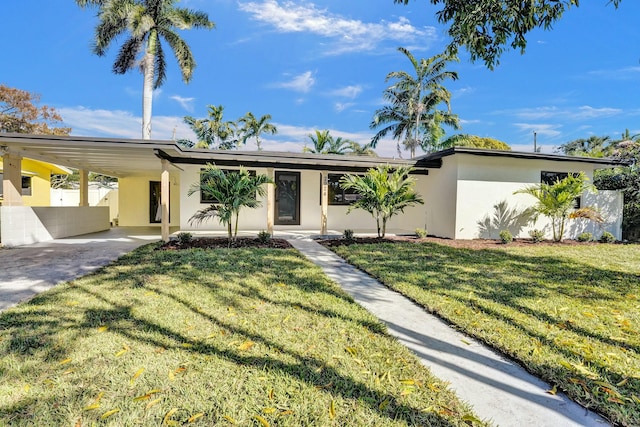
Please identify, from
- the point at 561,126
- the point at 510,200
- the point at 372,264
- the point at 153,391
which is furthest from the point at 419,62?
the point at 153,391

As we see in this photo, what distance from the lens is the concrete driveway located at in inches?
170

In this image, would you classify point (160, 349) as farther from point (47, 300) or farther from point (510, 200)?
point (510, 200)

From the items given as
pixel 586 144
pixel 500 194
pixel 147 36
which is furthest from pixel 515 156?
pixel 586 144

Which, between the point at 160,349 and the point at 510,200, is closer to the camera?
the point at 160,349

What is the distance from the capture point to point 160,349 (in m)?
2.60

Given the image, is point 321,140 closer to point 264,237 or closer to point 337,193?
point 337,193

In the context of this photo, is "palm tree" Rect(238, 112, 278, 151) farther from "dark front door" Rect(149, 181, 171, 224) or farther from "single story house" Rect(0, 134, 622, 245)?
"single story house" Rect(0, 134, 622, 245)

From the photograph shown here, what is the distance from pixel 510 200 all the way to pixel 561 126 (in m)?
20.0

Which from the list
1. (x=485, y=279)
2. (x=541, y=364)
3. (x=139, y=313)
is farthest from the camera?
(x=485, y=279)

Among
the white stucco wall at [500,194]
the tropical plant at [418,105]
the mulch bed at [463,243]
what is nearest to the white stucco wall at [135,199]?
the mulch bed at [463,243]

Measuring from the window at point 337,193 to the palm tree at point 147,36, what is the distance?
9876 mm

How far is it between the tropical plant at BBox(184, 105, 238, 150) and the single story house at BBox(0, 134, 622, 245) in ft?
55.7

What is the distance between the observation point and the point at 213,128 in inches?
1099

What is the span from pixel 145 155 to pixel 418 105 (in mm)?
19152
